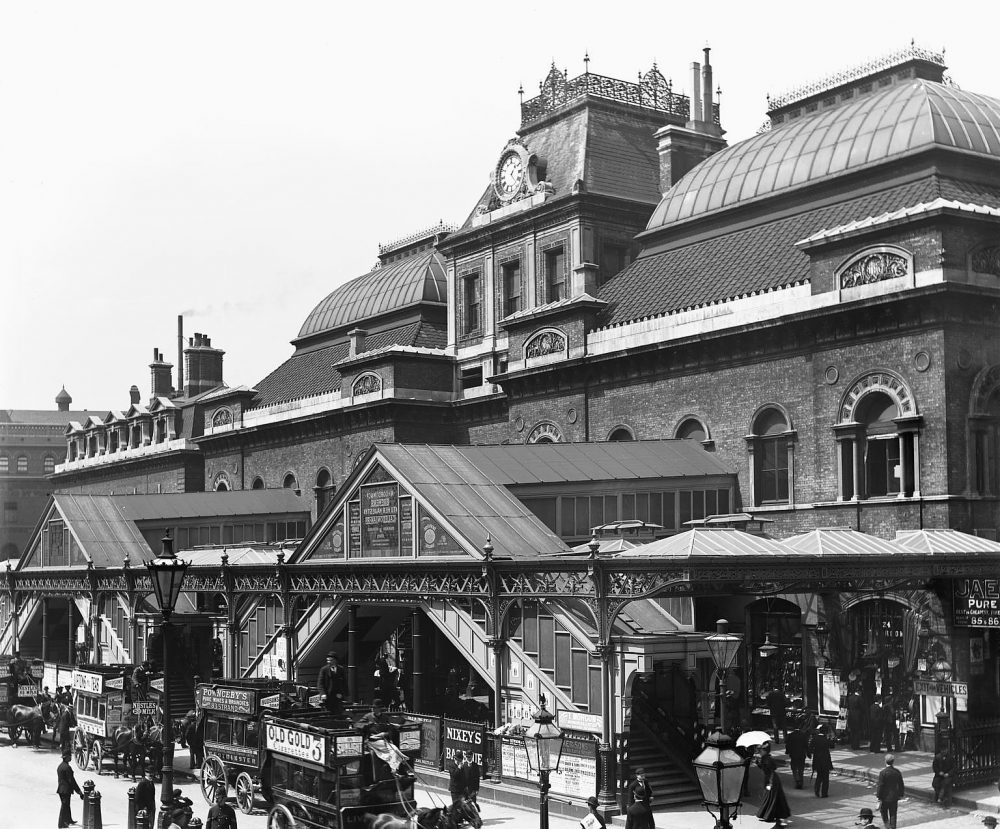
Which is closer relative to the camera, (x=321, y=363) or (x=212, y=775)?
(x=212, y=775)

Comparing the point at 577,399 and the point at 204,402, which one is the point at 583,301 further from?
the point at 204,402

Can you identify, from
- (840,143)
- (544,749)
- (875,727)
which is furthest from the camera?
(840,143)

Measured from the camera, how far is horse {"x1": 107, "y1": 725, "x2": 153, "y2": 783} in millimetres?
28719

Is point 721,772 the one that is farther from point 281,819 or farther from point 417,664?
point 417,664

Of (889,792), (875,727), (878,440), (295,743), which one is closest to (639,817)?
(889,792)

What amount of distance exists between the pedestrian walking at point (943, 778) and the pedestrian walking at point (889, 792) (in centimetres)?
208

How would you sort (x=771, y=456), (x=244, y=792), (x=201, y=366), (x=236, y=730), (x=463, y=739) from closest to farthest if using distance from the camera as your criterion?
(x=244, y=792) → (x=236, y=730) → (x=463, y=739) → (x=771, y=456) → (x=201, y=366)

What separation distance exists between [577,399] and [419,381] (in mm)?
10206

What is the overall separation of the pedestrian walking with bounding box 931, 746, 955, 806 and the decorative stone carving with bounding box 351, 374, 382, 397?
1183 inches

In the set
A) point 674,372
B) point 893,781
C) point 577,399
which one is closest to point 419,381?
point 577,399

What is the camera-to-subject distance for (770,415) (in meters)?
35.0

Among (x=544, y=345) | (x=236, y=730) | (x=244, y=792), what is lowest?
(x=244, y=792)

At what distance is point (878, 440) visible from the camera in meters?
31.5

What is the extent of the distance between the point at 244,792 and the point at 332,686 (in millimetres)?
4020
